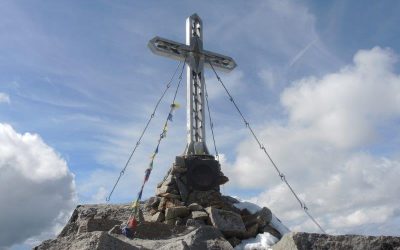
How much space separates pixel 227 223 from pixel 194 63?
787cm

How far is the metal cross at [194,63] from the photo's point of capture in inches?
696

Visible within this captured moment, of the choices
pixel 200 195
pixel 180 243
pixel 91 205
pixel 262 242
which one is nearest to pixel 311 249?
pixel 180 243

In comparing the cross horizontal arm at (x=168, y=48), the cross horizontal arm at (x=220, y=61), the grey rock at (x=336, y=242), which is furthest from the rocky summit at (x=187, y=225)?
the cross horizontal arm at (x=220, y=61)

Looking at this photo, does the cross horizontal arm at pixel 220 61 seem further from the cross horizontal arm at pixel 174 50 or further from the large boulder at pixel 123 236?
the large boulder at pixel 123 236

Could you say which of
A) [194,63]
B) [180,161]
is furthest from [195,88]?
[180,161]

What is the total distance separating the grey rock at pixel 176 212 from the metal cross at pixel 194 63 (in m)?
3.17

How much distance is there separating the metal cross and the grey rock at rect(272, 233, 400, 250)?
9.77m

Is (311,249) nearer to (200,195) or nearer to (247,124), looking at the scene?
(200,195)

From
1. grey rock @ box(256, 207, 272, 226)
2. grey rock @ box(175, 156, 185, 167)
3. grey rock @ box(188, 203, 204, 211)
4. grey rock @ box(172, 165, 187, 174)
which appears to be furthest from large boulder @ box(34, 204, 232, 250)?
grey rock @ box(256, 207, 272, 226)

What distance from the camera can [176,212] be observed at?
561 inches

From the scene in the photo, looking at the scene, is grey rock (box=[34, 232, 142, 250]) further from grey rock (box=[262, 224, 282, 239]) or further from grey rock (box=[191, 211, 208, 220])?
grey rock (box=[262, 224, 282, 239])

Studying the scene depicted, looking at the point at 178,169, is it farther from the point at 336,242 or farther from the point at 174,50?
the point at 336,242

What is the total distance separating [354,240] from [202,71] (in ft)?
40.6

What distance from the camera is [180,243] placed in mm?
8289
